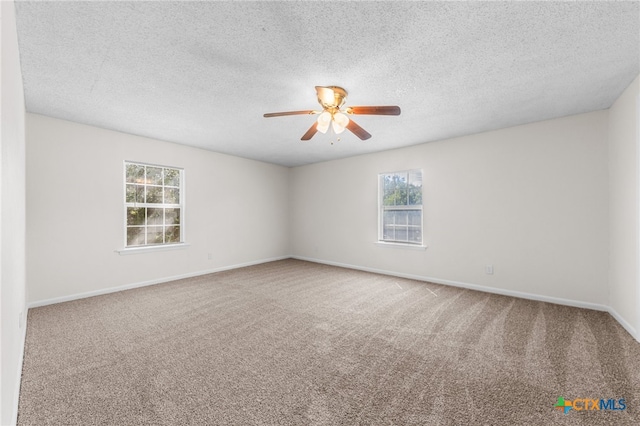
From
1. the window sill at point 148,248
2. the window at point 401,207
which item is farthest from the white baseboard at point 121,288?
the window at point 401,207

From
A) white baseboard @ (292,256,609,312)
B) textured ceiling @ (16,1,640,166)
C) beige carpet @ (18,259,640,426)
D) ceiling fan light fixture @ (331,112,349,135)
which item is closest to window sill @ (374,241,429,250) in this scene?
white baseboard @ (292,256,609,312)

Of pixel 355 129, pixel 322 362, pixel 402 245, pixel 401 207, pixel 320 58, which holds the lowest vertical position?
pixel 322 362

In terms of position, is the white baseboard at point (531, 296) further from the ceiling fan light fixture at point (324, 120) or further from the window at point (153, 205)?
the window at point (153, 205)

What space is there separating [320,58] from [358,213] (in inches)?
148

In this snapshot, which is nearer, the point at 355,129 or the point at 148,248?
the point at 355,129

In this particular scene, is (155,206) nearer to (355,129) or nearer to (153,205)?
(153,205)

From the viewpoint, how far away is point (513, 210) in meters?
3.73

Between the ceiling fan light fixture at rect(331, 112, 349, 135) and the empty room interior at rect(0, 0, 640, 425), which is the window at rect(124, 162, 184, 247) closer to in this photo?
the empty room interior at rect(0, 0, 640, 425)

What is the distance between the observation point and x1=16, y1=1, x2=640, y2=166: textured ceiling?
165 cm

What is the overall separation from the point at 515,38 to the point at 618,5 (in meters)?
0.51

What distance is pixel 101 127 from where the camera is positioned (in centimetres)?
379

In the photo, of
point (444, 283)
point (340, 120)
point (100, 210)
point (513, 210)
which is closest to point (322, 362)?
point (340, 120)

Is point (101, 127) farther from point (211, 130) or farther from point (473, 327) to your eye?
point (473, 327)

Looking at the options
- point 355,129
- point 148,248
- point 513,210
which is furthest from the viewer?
point 148,248
